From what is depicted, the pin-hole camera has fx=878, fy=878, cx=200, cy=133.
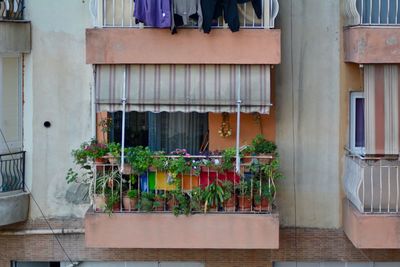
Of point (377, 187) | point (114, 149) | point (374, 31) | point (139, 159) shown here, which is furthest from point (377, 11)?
point (114, 149)

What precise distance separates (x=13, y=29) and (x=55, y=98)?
139 centimetres

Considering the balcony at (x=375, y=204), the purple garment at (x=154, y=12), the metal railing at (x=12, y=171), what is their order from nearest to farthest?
the purple garment at (x=154, y=12) → the balcony at (x=375, y=204) → the metal railing at (x=12, y=171)

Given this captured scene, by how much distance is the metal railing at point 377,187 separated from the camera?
14.0m

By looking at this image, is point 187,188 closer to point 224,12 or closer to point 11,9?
point 224,12

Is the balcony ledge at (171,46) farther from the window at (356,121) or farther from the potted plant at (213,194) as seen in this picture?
the window at (356,121)

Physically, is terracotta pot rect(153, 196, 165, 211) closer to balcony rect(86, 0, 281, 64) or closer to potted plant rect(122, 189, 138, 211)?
potted plant rect(122, 189, 138, 211)

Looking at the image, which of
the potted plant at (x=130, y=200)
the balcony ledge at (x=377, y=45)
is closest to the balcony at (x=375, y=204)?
the balcony ledge at (x=377, y=45)

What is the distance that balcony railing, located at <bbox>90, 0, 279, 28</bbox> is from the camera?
14117 mm

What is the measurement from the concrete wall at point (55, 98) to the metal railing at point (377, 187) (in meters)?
4.78

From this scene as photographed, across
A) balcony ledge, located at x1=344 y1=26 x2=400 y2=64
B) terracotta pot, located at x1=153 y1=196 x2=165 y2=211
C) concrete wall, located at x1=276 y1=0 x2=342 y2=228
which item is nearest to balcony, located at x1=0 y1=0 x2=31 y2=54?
terracotta pot, located at x1=153 y1=196 x2=165 y2=211

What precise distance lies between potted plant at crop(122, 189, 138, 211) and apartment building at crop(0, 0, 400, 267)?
0.27ft

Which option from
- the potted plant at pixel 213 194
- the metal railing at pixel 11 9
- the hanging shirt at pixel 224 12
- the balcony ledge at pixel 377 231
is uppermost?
the metal railing at pixel 11 9

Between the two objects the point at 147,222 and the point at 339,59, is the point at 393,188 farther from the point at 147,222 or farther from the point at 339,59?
the point at 147,222

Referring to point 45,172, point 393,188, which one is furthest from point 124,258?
point 393,188
